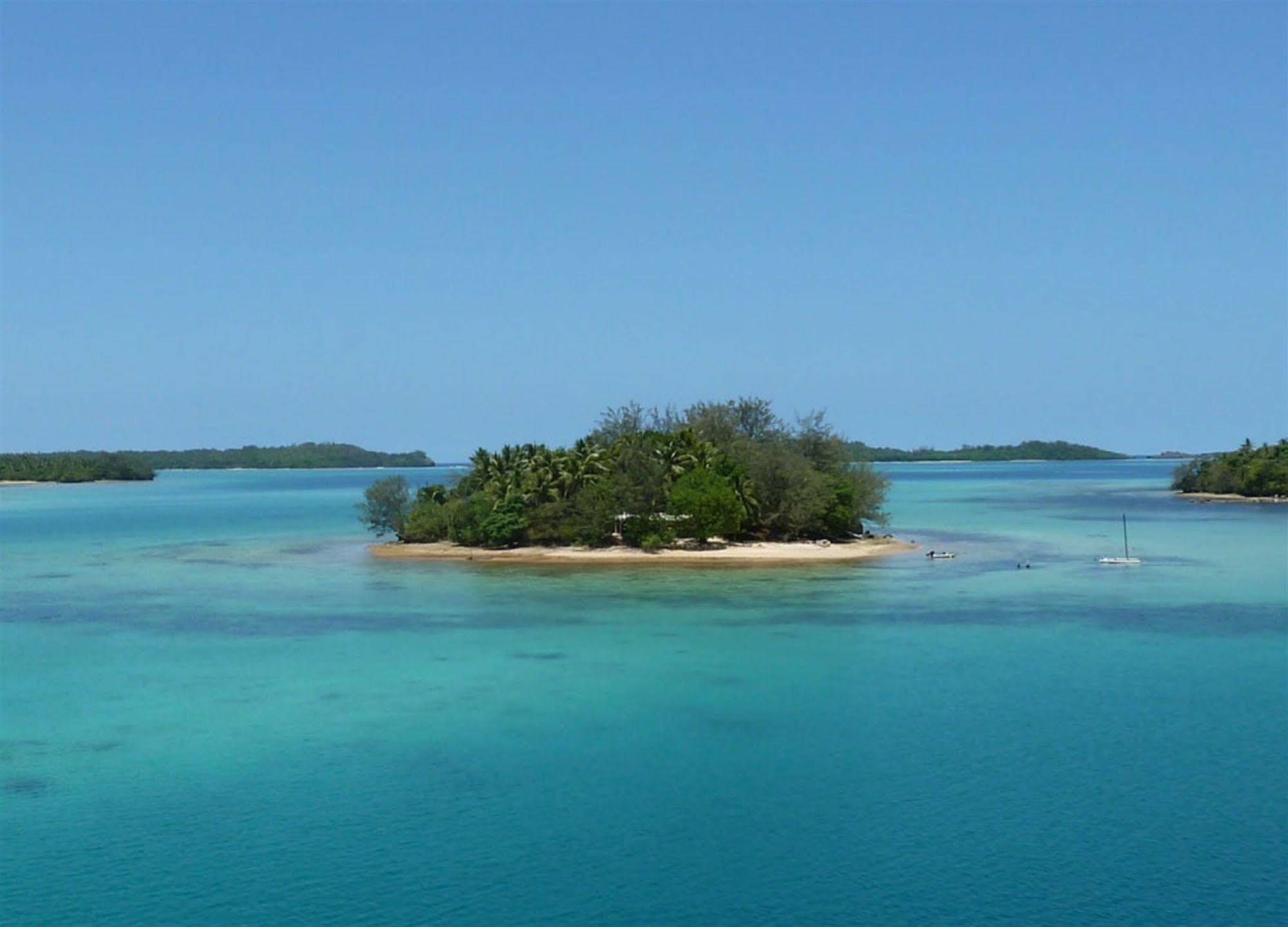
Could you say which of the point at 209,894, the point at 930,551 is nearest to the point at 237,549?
the point at 930,551

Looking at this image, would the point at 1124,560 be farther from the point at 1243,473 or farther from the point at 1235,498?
the point at 1243,473

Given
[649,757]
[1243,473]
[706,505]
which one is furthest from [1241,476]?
[649,757]

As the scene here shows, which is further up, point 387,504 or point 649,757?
point 387,504

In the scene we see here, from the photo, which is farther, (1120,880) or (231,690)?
(231,690)

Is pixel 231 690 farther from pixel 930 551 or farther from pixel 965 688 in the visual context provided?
pixel 930 551

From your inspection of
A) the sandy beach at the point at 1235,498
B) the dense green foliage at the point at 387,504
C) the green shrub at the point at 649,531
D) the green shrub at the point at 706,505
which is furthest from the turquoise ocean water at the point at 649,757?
Result: the sandy beach at the point at 1235,498

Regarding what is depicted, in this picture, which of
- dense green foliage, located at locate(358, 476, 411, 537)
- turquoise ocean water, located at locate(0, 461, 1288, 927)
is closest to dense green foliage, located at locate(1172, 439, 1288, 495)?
turquoise ocean water, located at locate(0, 461, 1288, 927)
